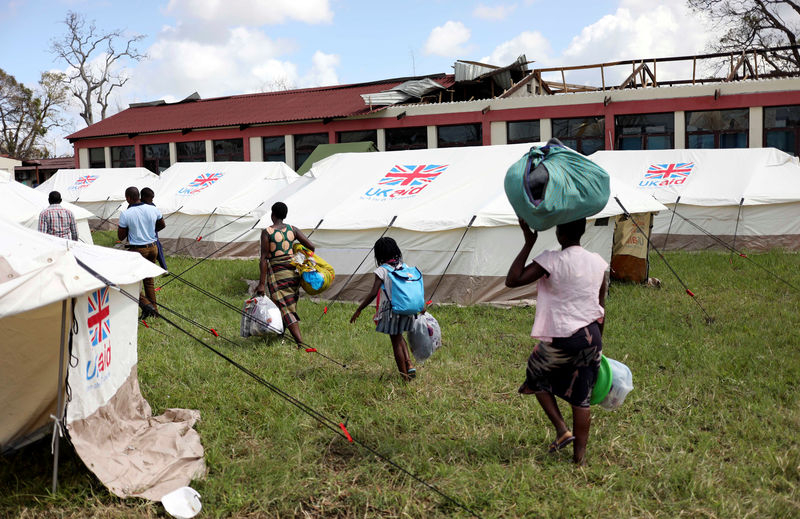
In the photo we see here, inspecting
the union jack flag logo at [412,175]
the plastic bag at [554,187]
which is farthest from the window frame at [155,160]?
the plastic bag at [554,187]

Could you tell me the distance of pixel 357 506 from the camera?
3.77m

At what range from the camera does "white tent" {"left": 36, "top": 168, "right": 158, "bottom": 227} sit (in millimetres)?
19375

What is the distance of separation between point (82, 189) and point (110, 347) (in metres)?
18.0

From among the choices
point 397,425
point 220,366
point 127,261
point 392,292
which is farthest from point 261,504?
point 220,366

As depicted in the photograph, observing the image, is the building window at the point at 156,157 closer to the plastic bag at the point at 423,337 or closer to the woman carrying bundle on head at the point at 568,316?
the plastic bag at the point at 423,337

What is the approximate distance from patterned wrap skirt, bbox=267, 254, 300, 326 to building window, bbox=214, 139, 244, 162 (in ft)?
66.9

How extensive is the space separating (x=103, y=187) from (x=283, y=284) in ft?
50.3

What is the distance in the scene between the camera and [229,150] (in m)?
26.9

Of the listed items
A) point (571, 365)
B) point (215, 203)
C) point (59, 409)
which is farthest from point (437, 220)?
point (215, 203)

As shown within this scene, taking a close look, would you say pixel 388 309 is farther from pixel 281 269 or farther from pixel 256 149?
pixel 256 149

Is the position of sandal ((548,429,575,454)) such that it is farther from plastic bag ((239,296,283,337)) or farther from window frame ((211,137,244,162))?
window frame ((211,137,244,162))

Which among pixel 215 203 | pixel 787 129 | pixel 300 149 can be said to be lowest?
pixel 215 203

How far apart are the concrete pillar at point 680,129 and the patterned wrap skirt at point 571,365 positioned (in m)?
17.5

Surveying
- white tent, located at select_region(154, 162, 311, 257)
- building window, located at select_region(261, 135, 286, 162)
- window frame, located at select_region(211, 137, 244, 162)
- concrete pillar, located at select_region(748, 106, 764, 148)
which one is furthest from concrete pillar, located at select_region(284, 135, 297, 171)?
concrete pillar, located at select_region(748, 106, 764, 148)
